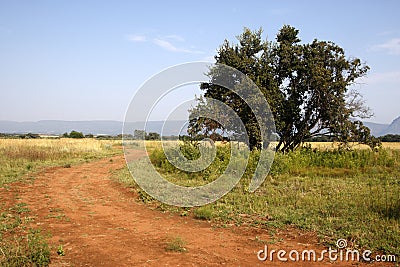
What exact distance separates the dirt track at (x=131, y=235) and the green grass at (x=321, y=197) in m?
0.58

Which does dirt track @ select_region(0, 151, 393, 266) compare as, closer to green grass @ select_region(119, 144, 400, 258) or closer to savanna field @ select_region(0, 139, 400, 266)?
savanna field @ select_region(0, 139, 400, 266)

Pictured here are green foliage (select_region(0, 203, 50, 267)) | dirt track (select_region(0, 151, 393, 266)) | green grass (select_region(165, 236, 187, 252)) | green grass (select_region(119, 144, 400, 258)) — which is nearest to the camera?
green foliage (select_region(0, 203, 50, 267))

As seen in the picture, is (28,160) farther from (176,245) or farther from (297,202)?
(176,245)

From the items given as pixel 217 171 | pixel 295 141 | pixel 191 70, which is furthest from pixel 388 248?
pixel 295 141

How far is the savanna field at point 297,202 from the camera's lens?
5570mm

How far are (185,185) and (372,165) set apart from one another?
27.0ft

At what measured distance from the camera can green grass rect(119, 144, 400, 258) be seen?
6125mm

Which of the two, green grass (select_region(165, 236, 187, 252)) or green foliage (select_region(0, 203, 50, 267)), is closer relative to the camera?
green foliage (select_region(0, 203, 50, 267))

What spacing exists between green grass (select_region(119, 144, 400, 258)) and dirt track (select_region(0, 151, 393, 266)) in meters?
0.58

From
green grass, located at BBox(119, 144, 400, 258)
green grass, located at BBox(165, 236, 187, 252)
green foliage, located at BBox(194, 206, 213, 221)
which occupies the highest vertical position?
green grass, located at BBox(119, 144, 400, 258)

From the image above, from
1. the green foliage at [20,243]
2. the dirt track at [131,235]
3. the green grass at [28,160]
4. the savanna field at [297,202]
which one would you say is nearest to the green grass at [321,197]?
the savanna field at [297,202]

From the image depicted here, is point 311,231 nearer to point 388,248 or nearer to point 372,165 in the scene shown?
point 388,248

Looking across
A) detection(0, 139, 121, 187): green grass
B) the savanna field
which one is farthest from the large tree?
detection(0, 139, 121, 187): green grass

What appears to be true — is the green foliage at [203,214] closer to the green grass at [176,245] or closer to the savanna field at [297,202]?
the savanna field at [297,202]
